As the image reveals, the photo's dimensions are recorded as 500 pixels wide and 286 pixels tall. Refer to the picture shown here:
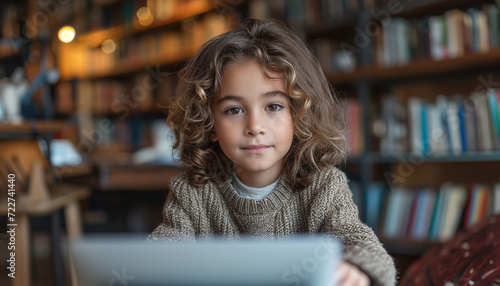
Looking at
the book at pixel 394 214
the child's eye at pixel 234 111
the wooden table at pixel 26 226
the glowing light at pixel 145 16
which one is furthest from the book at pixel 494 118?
the glowing light at pixel 145 16

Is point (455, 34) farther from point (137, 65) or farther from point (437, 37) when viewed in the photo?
point (137, 65)

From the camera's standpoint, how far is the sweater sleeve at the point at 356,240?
1.99ft

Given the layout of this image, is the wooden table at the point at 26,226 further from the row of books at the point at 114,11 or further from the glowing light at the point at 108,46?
the glowing light at the point at 108,46

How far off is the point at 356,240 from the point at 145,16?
3.22m

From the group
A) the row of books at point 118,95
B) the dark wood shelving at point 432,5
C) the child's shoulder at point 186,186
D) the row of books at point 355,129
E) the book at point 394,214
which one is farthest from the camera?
the row of books at point 118,95

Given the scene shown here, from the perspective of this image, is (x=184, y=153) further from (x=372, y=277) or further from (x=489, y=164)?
(x=489, y=164)

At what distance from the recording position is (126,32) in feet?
12.2

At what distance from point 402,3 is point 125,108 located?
257cm


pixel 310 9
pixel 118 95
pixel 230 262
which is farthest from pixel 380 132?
pixel 118 95

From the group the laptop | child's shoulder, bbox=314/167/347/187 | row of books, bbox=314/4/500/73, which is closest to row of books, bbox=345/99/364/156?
row of books, bbox=314/4/500/73

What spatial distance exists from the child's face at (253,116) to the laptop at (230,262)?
46cm

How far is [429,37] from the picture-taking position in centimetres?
192

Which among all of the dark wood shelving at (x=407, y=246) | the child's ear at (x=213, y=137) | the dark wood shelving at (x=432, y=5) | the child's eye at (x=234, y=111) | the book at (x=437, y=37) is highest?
the dark wood shelving at (x=432, y=5)

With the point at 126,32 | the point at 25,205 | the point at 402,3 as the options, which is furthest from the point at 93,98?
the point at 402,3
